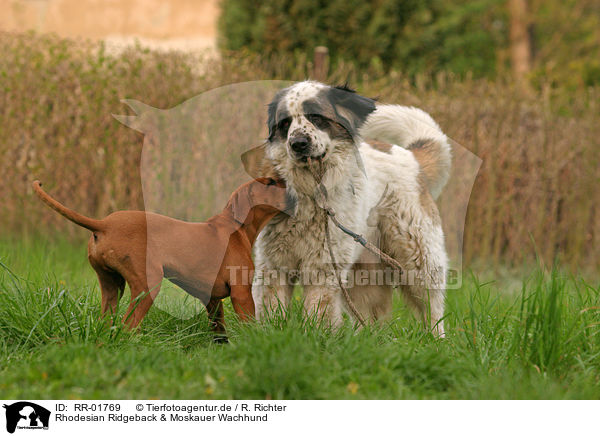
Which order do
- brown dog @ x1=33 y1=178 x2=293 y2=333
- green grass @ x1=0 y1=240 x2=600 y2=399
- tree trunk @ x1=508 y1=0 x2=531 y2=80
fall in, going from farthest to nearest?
tree trunk @ x1=508 y1=0 x2=531 y2=80, brown dog @ x1=33 y1=178 x2=293 y2=333, green grass @ x1=0 y1=240 x2=600 y2=399

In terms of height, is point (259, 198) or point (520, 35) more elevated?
point (520, 35)

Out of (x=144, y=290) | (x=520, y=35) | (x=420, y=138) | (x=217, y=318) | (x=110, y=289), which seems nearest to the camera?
(x=144, y=290)

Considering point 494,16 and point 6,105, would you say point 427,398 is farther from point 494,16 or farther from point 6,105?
point 494,16

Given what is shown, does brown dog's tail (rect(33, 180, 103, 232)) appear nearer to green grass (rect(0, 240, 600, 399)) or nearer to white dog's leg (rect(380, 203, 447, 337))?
green grass (rect(0, 240, 600, 399))

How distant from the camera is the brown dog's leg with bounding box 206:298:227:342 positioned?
3.19 meters

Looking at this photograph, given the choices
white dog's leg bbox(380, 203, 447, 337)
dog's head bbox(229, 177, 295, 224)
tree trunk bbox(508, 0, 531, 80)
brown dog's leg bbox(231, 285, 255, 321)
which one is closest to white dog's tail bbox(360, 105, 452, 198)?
white dog's leg bbox(380, 203, 447, 337)

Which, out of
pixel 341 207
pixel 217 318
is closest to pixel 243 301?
pixel 217 318

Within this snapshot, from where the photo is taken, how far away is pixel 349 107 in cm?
331

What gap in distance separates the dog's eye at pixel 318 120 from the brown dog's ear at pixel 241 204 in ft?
1.79

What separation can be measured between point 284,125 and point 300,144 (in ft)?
0.73

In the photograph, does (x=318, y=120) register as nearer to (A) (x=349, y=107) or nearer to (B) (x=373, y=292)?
(A) (x=349, y=107)

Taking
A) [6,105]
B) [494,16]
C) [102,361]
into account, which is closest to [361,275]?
[102,361]

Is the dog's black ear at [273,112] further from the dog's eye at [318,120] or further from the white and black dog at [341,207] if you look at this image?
the dog's eye at [318,120]

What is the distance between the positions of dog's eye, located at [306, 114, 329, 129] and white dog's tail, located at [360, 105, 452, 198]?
935 millimetres
